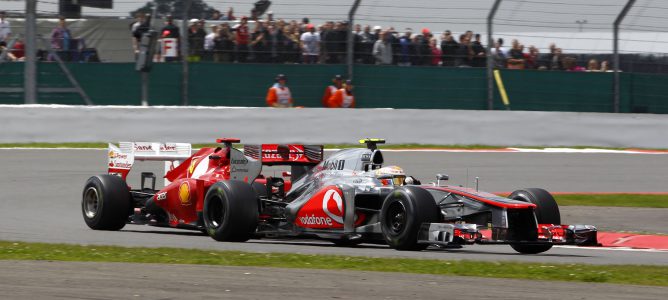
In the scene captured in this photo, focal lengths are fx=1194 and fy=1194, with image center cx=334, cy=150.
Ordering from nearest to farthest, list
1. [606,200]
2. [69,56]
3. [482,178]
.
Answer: [606,200] < [482,178] < [69,56]

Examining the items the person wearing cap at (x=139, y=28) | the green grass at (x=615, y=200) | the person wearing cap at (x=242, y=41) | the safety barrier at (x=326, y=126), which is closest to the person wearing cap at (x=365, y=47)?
the safety barrier at (x=326, y=126)

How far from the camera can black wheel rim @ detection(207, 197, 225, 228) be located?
38.0 feet

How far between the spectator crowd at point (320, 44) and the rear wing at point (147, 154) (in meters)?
5.99

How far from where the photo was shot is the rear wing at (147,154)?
44.0 feet

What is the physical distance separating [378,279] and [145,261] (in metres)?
2.08

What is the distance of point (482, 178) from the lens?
55.9 ft

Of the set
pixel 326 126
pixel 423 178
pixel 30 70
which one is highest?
pixel 30 70

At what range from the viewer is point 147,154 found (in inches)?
530

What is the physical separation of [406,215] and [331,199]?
1.13 metres

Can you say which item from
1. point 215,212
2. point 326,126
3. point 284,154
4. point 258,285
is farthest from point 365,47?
point 258,285

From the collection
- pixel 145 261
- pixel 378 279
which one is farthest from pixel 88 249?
pixel 378 279

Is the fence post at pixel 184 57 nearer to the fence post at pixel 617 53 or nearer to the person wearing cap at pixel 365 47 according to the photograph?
the person wearing cap at pixel 365 47

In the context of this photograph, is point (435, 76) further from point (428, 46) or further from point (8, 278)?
point (8, 278)

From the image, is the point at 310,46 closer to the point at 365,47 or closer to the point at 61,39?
the point at 365,47
